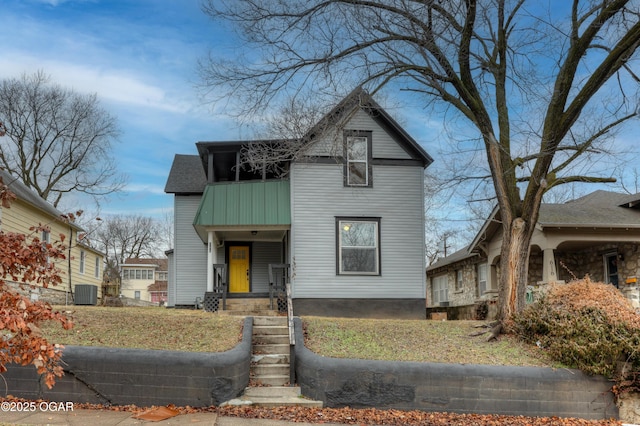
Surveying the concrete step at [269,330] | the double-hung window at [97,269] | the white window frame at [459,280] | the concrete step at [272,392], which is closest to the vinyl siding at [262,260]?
the concrete step at [269,330]

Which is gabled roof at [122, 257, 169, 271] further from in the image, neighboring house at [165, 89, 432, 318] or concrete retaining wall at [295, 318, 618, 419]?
concrete retaining wall at [295, 318, 618, 419]

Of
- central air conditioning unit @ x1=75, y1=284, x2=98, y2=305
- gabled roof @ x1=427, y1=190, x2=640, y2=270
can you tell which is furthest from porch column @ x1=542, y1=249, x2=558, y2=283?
central air conditioning unit @ x1=75, y1=284, x2=98, y2=305

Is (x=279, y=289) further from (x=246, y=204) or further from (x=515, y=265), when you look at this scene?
(x=515, y=265)

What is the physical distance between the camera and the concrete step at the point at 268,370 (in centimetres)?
1060

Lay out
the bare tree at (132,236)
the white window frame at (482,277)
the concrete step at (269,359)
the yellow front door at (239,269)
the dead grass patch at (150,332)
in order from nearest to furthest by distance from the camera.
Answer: the dead grass patch at (150,332), the concrete step at (269,359), the yellow front door at (239,269), the white window frame at (482,277), the bare tree at (132,236)

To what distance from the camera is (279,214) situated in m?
17.1

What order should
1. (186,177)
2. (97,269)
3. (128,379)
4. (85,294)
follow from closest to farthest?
1. (128,379)
2. (186,177)
3. (85,294)
4. (97,269)

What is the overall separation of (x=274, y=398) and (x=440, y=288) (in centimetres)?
2282

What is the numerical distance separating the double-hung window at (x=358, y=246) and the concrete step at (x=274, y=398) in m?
7.42

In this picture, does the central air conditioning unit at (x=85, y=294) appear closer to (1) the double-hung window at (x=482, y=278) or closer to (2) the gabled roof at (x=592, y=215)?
(2) the gabled roof at (x=592, y=215)

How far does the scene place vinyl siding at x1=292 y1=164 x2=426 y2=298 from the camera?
55.4 feet

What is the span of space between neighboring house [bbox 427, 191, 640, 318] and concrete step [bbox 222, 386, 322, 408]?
8.71 m

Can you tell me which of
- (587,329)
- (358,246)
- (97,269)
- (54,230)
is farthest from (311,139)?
(97,269)

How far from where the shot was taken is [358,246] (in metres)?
17.2
